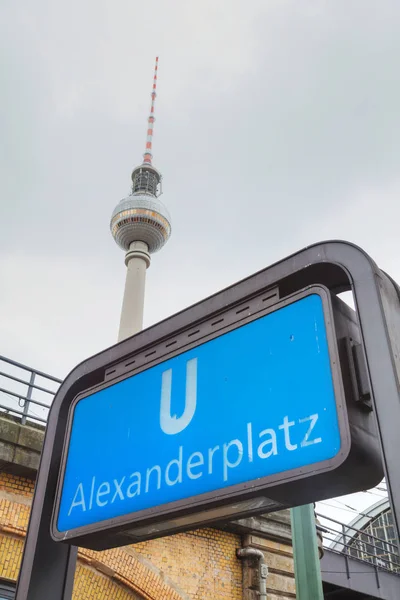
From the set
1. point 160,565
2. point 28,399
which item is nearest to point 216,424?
point 28,399

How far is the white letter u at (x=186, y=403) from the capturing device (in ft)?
8.00

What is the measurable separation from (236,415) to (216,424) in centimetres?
10

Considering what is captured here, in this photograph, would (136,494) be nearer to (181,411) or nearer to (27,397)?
(181,411)

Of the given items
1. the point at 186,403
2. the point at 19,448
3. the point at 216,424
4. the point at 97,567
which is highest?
the point at 19,448

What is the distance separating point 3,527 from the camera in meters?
7.81

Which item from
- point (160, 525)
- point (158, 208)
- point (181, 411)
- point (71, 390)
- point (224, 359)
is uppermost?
point (158, 208)

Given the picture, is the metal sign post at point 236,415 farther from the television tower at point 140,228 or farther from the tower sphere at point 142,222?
the tower sphere at point 142,222

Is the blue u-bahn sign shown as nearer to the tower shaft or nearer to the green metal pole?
the green metal pole

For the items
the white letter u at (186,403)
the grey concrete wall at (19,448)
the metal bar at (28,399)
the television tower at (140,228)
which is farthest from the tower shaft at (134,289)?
the white letter u at (186,403)

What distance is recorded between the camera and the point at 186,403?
2484 mm

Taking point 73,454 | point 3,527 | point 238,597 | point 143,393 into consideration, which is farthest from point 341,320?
point 238,597

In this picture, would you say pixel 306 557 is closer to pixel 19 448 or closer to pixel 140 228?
pixel 19 448

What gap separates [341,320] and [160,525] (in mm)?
1168

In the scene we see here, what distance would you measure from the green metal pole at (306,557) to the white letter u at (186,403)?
15.1 feet
